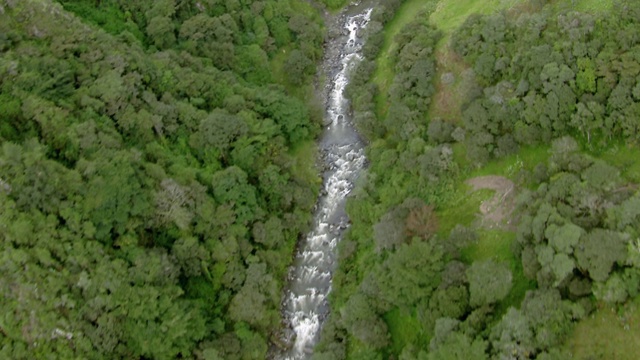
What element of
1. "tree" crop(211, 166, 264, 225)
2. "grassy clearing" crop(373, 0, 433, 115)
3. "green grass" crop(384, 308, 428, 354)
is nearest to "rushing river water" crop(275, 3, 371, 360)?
"grassy clearing" crop(373, 0, 433, 115)

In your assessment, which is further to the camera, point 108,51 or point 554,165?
point 108,51

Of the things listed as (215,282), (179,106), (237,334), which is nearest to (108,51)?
(179,106)

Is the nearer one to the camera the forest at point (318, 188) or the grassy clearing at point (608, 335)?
the grassy clearing at point (608, 335)

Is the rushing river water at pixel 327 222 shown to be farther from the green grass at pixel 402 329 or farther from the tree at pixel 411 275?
the tree at pixel 411 275

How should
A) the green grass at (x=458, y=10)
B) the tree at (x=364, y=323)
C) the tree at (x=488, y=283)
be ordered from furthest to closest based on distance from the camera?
the green grass at (x=458, y=10)
the tree at (x=364, y=323)
the tree at (x=488, y=283)

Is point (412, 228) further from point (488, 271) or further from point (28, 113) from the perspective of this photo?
point (28, 113)

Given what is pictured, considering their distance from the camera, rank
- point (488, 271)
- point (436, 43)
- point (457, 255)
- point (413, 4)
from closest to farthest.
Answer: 1. point (488, 271)
2. point (457, 255)
3. point (436, 43)
4. point (413, 4)

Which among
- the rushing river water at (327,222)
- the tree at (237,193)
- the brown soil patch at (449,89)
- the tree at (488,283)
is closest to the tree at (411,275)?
the tree at (488,283)
